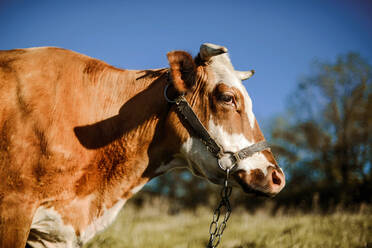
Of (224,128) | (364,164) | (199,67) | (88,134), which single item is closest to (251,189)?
(224,128)

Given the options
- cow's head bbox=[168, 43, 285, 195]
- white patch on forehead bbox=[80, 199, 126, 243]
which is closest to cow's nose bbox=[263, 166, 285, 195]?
cow's head bbox=[168, 43, 285, 195]

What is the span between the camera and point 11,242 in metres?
2.49

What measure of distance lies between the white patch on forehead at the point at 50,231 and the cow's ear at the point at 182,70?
184 cm

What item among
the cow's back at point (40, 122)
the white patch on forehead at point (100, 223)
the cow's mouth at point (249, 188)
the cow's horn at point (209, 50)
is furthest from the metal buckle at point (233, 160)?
the cow's back at point (40, 122)

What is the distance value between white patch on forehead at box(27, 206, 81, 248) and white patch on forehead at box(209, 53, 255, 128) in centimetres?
225

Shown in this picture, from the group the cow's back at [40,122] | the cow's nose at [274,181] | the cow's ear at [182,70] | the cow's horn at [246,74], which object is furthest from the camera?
the cow's horn at [246,74]

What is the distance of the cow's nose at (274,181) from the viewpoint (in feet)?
9.12

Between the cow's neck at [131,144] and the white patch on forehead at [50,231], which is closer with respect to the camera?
the white patch on forehead at [50,231]

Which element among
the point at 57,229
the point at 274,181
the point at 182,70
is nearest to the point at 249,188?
the point at 274,181

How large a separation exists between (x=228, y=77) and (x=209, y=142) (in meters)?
0.81

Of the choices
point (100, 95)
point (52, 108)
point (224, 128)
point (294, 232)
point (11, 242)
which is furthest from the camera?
point (294, 232)

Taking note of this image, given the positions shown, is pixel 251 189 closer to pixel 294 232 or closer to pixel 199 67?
pixel 199 67

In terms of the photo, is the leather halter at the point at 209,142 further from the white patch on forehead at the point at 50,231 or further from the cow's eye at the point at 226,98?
the white patch on forehead at the point at 50,231

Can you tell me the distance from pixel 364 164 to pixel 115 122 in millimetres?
19895
